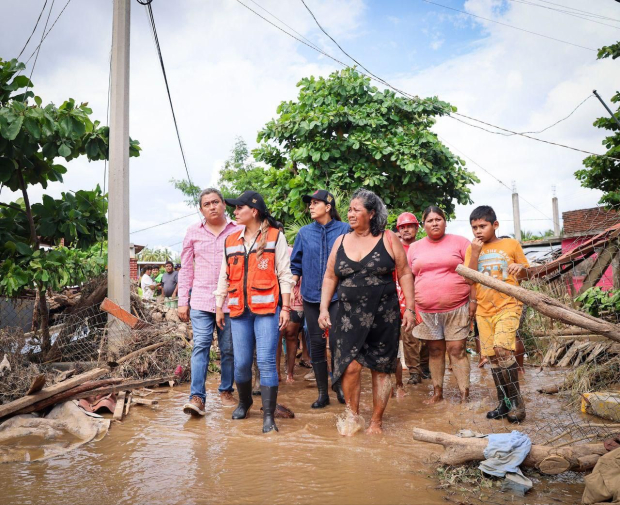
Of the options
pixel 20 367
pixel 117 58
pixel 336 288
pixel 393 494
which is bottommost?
pixel 393 494

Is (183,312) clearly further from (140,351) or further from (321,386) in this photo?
(140,351)

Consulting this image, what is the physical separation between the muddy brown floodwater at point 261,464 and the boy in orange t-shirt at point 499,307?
10.5 inches

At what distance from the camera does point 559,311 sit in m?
3.54

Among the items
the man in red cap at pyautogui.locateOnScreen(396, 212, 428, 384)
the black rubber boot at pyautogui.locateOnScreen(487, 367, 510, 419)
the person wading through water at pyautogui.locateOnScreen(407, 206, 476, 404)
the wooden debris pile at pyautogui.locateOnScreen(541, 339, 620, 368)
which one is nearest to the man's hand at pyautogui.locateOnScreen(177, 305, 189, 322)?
the person wading through water at pyautogui.locateOnScreen(407, 206, 476, 404)

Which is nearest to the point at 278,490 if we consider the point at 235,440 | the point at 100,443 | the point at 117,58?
the point at 235,440

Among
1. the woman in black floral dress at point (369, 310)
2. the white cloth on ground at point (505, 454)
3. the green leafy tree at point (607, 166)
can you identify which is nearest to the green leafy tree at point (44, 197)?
the woman in black floral dress at point (369, 310)

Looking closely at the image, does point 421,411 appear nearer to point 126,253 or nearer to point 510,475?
point 510,475

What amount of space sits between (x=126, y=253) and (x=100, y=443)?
3.45 meters

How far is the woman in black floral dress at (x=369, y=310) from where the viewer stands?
4480 mm

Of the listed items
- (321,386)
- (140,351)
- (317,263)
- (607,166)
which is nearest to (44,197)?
(140,351)

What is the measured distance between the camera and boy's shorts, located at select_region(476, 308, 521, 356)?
480cm

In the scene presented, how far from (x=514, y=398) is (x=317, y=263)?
230 cm

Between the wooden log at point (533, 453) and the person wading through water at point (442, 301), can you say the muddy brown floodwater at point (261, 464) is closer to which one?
the wooden log at point (533, 453)

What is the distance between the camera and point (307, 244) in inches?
233
